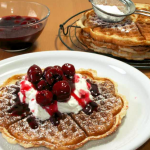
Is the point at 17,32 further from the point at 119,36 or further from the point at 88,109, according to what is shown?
the point at 88,109

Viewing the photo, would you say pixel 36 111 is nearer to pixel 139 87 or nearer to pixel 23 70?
pixel 23 70

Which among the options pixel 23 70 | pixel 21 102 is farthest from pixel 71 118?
pixel 23 70

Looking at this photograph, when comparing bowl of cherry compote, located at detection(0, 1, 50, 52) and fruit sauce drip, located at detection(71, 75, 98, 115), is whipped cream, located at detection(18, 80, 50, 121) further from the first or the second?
bowl of cherry compote, located at detection(0, 1, 50, 52)

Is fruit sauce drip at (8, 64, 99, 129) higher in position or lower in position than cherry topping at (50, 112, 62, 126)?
higher

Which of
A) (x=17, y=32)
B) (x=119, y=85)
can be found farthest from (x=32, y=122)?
(x=17, y=32)

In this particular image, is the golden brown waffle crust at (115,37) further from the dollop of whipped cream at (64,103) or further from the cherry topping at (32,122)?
the cherry topping at (32,122)

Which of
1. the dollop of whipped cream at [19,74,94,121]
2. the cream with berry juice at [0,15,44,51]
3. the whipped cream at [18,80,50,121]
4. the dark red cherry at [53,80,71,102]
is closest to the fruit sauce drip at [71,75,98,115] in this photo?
the dollop of whipped cream at [19,74,94,121]
